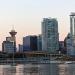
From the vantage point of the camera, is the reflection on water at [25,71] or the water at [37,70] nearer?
the water at [37,70]

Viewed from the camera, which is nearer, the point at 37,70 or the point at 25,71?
the point at 25,71

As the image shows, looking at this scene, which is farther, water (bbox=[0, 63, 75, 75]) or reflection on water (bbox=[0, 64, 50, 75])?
reflection on water (bbox=[0, 64, 50, 75])
